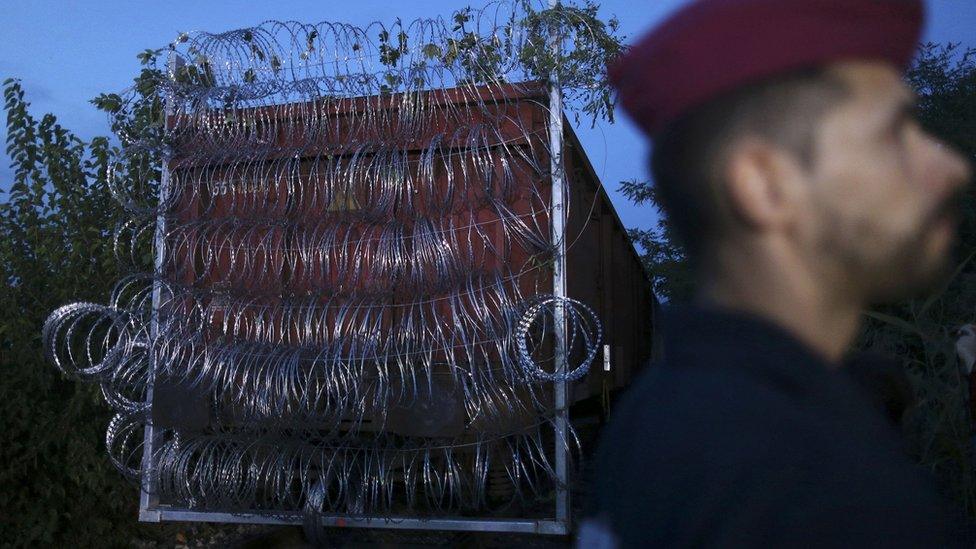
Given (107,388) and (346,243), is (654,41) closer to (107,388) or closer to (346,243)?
(346,243)

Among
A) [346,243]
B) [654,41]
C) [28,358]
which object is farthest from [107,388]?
[654,41]

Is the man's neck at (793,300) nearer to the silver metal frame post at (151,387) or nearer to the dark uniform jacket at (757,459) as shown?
the dark uniform jacket at (757,459)

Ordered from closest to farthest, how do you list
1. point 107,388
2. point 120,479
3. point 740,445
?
1. point 740,445
2. point 107,388
3. point 120,479

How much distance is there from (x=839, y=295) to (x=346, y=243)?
4.58 metres

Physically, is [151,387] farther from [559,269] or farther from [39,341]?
[559,269]

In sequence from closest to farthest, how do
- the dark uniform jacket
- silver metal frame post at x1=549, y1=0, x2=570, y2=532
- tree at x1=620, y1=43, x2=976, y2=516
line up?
the dark uniform jacket < tree at x1=620, y1=43, x2=976, y2=516 < silver metal frame post at x1=549, y1=0, x2=570, y2=532

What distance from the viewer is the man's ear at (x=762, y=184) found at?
0.77 metres

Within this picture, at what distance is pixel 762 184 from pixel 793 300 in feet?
0.37

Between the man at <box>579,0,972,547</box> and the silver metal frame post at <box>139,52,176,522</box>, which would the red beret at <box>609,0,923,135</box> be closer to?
the man at <box>579,0,972,547</box>

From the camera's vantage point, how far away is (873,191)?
0.75 m

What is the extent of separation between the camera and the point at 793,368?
2.57 feet

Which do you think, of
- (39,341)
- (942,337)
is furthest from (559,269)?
(39,341)

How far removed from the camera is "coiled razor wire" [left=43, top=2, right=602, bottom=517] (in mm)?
4902

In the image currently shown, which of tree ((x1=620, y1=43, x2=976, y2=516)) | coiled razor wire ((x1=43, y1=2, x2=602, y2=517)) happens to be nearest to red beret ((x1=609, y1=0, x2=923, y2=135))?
tree ((x1=620, y1=43, x2=976, y2=516))
